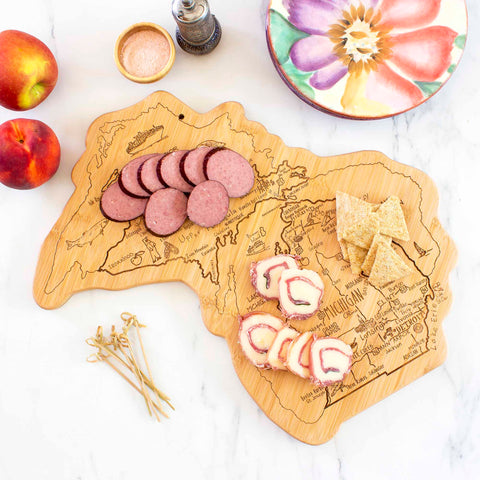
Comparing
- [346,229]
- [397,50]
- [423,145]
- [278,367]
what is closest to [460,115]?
[423,145]

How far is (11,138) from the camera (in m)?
1.71

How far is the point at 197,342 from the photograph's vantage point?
1834mm

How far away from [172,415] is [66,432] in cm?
42

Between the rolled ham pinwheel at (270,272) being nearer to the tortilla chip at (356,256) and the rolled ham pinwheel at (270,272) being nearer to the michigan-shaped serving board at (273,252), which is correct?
the michigan-shaped serving board at (273,252)

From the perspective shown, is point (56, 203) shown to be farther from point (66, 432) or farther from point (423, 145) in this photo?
point (423, 145)

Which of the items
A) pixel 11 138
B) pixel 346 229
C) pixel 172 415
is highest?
pixel 346 229

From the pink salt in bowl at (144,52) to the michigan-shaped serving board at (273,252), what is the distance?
0.11 metres

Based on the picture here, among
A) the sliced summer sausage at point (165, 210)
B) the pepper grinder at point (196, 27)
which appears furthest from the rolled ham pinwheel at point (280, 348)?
the pepper grinder at point (196, 27)

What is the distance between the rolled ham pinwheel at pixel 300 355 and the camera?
1.68 m

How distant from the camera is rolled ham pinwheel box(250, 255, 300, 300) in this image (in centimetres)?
175

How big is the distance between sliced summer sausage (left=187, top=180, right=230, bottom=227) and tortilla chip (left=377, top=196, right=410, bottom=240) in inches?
22.0

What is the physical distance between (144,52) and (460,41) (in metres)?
1.16

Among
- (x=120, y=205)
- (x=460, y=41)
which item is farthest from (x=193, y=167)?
(x=460, y=41)

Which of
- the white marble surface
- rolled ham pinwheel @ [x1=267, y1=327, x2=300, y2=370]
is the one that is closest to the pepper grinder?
the white marble surface
